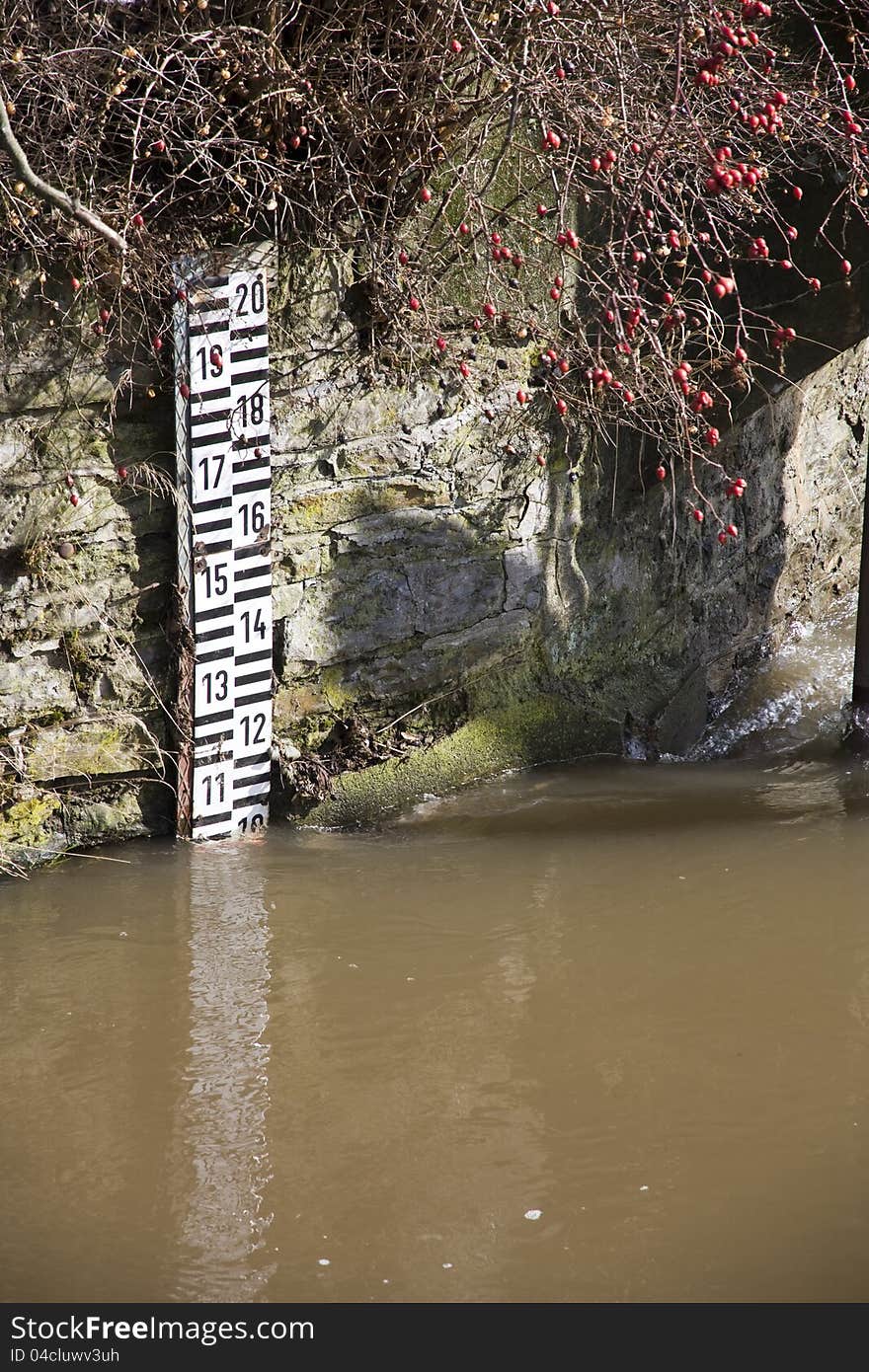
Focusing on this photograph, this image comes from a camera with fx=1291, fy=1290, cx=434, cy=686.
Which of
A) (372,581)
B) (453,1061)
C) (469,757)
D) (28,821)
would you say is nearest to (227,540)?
(372,581)

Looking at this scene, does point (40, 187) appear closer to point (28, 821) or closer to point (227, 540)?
point (227, 540)

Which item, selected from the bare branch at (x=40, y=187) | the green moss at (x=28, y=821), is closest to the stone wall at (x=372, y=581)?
the green moss at (x=28, y=821)

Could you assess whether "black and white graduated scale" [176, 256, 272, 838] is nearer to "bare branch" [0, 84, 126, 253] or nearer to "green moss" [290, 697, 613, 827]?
"green moss" [290, 697, 613, 827]

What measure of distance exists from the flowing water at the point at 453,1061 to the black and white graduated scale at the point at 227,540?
0.28 meters

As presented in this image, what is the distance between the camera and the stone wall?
4117mm

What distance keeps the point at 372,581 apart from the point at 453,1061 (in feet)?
6.71

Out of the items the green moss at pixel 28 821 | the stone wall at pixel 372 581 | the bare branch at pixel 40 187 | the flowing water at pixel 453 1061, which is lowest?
the flowing water at pixel 453 1061

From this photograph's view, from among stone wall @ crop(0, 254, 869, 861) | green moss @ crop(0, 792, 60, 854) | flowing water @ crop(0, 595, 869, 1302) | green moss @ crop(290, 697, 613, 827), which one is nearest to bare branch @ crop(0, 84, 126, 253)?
stone wall @ crop(0, 254, 869, 861)

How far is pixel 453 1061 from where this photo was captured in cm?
312

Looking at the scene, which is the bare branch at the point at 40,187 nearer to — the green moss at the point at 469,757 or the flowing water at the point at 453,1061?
the flowing water at the point at 453,1061

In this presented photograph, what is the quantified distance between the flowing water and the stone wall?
336mm

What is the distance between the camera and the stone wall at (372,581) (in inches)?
162
